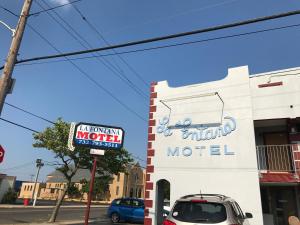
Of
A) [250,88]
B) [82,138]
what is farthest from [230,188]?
[82,138]

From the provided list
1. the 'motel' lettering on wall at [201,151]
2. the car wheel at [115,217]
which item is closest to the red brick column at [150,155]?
the 'motel' lettering on wall at [201,151]

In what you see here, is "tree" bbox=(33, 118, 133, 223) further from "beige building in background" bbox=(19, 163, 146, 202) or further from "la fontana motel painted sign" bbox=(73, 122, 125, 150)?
"beige building in background" bbox=(19, 163, 146, 202)

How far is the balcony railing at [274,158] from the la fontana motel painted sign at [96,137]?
24.8ft

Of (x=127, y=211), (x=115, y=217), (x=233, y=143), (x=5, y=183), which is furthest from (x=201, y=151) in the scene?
(x=5, y=183)

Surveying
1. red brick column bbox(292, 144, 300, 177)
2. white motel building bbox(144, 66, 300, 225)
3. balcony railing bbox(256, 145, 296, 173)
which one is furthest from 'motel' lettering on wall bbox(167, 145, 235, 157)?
red brick column bbox(292, 144, 300, 177)

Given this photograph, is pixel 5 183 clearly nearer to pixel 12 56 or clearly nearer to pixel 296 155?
pixel 12 56

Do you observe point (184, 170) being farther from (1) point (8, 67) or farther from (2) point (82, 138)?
(1) point (8, 67)

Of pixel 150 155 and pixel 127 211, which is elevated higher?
pixel 150 155

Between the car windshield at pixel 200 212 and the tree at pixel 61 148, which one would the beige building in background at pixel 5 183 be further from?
the car windshield at pixel 200 212

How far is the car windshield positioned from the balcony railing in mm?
7319

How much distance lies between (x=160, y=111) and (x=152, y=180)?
3.47 meters

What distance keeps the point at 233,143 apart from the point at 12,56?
30.4 ft

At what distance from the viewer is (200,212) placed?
772 cm

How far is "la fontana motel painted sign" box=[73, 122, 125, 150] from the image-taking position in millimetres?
10078
